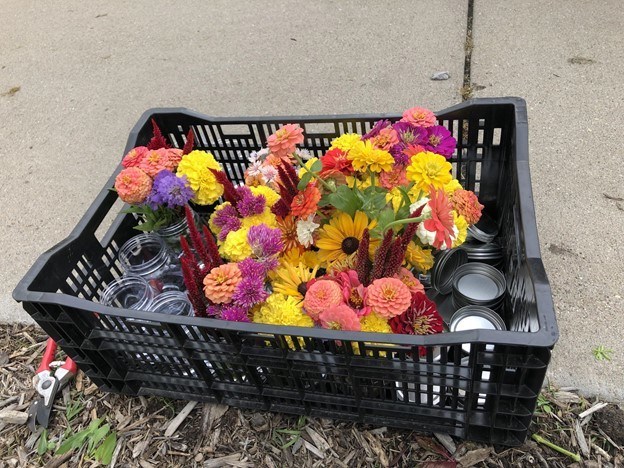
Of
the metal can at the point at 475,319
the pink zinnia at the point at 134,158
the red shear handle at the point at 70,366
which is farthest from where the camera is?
the red shear handle at the point at 70,366

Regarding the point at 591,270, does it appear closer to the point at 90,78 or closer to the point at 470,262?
the point at 470,262

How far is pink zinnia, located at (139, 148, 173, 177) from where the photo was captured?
145 cm

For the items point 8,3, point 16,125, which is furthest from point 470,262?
point 8,3

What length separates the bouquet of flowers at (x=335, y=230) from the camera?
113 cm

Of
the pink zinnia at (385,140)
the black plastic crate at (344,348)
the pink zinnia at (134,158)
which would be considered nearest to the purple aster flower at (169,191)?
the pink zinnia at (134,158)

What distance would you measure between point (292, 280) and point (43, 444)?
37.2 inches

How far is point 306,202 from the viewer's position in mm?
1190

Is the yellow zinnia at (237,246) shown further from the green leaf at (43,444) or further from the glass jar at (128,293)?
the green leaf at (43,444)

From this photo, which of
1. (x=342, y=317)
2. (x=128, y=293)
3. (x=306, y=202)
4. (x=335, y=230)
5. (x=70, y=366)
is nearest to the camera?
(x=342, y=317)

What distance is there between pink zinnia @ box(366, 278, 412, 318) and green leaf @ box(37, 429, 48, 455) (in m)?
1.12

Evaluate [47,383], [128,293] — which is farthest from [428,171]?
[47,383]

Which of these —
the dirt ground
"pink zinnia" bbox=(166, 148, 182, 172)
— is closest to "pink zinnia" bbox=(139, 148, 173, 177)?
"pink zinnia" bbox=(166, 148, 182, 172)

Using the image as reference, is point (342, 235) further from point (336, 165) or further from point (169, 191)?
point (169, 191)

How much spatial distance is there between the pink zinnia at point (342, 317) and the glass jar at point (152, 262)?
0.64 meters
